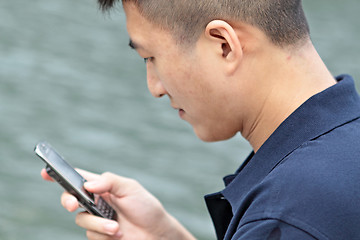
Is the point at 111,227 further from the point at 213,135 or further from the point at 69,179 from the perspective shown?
the point at 213,135

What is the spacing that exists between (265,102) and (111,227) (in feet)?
2.87

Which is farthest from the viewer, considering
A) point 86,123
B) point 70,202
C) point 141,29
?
point 86,123

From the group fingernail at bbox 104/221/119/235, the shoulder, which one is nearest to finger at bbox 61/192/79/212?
fingernail at bbox 104/221/119/235

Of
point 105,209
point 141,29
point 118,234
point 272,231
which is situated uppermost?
point 141,29

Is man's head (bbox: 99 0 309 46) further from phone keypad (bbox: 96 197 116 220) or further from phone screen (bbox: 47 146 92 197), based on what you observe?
phone keypad (bbox: 96 197 116 220)

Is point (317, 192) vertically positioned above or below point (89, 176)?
below

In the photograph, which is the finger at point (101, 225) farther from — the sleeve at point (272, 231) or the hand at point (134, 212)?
the sleeve at point (272, 231)

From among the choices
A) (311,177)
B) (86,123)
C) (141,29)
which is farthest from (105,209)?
(86,123)

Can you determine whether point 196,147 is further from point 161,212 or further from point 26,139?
point 161,212

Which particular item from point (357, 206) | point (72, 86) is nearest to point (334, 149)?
point (357, 206)

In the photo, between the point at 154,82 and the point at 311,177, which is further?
the point at 154,82

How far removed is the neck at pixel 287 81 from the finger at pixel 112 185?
34.5 inches

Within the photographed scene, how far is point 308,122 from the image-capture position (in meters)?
1.76

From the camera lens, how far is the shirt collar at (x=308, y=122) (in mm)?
1747
